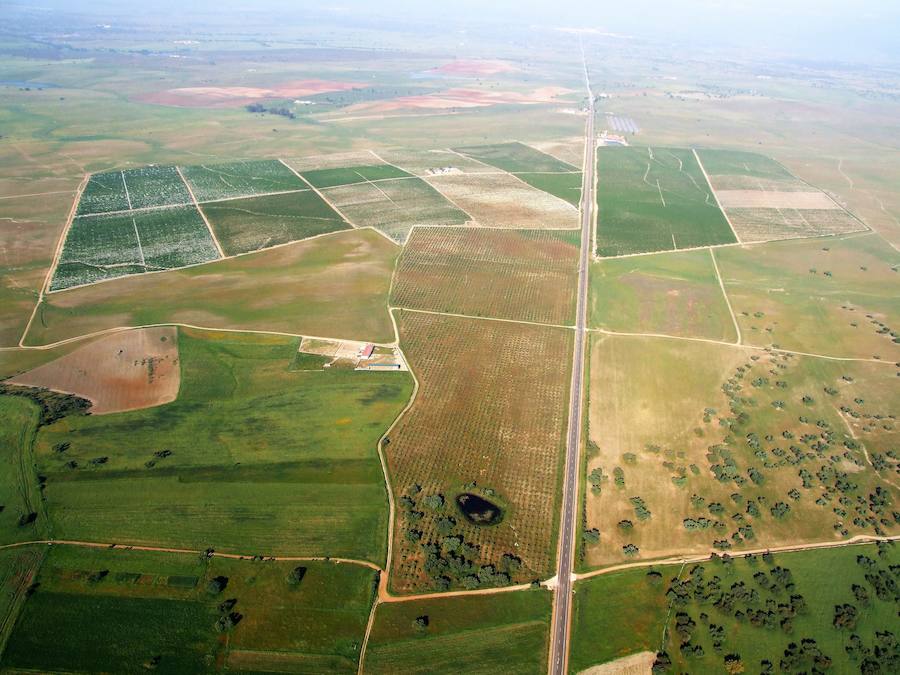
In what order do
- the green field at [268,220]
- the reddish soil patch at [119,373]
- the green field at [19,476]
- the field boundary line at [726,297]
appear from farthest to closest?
the green field at [268,220], the field boundary line at [726,297], the reddish soil patch at [119,373], the green field at [19,476]

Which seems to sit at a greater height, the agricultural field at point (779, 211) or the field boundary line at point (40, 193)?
the agricultural field at point (779, 211)

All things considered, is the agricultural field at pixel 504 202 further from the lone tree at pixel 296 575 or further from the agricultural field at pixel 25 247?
the lone tree at pixel 296 575

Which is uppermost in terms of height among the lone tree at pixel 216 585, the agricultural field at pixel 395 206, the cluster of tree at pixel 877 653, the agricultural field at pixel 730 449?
the agricultural field at pixel 395 206

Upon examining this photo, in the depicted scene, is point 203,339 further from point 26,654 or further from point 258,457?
point 26,654

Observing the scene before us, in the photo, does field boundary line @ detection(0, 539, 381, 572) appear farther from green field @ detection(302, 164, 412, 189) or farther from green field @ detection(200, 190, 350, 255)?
green field @ detection(302, 164, 412, 189)

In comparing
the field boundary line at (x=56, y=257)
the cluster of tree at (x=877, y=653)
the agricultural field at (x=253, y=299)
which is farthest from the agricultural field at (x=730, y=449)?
the field boundary line at (x=56, y=257)

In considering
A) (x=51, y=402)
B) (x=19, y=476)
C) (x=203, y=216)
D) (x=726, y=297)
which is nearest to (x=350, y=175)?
(x=203, y=216)

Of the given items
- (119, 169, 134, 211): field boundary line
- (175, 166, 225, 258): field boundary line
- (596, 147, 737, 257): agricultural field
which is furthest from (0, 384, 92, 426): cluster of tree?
(596, 147, 737, 257): agricultural field
